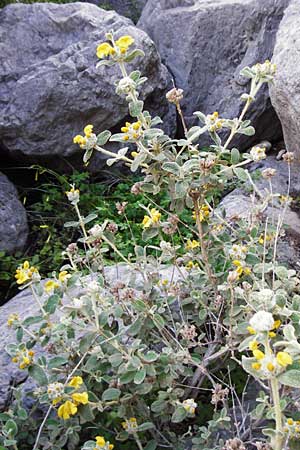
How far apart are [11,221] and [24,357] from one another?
63.7 inches

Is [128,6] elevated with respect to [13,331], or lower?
elevated

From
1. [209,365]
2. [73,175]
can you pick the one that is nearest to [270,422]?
[209,365]

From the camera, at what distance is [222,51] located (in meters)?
3.82

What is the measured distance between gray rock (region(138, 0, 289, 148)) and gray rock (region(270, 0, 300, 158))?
82 centimetres

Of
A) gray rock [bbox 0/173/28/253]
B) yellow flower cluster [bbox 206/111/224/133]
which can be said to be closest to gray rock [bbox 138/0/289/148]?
gray rock [bbox 0/173/28/253]

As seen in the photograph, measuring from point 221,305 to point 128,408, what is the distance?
1.33 feet

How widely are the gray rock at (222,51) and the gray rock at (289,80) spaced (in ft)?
2.68

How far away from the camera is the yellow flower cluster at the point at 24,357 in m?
1.57

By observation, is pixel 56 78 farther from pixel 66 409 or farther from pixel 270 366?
pixel 270 366

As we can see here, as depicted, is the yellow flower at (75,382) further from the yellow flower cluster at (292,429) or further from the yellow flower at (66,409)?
the yellow flower cluster at (292,429)

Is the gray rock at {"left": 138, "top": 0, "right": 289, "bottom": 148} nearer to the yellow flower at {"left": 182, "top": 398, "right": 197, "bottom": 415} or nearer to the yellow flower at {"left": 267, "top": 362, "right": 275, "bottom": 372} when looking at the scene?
the yellow flower at {"left": 182, "top": 398, "right": 197, "bottom": 415}

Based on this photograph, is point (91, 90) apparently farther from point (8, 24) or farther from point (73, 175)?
point (8, 24)

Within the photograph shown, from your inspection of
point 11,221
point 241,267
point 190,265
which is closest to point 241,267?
point 241,267

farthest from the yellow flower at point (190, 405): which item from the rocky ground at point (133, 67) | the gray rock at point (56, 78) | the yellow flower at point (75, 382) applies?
the gray rock at point (56, 78)
